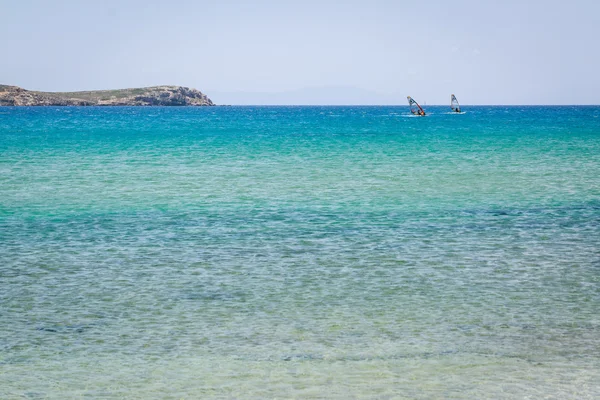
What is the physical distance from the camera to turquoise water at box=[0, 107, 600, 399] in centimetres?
1046

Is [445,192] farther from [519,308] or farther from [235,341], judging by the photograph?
[235,341]

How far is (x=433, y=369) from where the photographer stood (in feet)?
35.1

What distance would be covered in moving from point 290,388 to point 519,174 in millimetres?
32668

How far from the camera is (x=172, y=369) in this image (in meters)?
10.8

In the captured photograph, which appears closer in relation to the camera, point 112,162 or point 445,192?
point 445,192

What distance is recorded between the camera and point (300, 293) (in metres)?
14.8

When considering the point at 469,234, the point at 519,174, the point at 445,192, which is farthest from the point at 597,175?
the point at 469,234

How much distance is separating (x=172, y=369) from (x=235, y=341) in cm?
142

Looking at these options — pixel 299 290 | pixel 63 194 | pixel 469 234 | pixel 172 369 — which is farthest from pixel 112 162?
pixel 172 369

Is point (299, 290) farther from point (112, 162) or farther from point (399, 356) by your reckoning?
point (112, 162)

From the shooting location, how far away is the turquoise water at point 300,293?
10.5 m

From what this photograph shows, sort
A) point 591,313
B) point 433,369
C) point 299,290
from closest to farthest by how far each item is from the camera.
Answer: point 433,369 → point 591,313 → point 299,290

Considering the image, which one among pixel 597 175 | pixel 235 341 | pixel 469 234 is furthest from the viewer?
pixel 597 175

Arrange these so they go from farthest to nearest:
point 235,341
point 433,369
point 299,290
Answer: point 299,290 < point 235,341 < point 433,369
